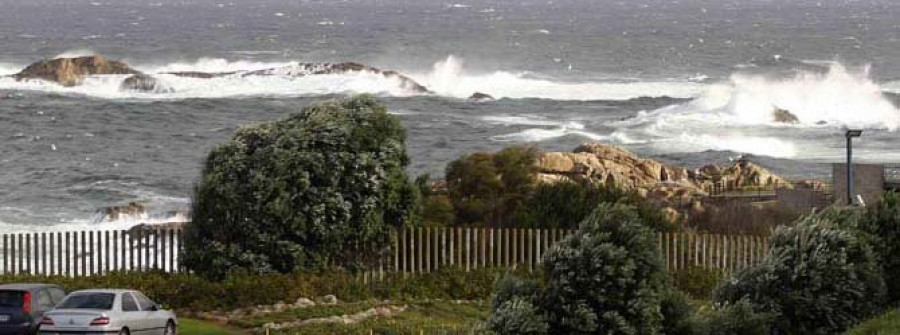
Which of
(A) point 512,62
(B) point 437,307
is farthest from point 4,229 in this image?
(A) point 512,62

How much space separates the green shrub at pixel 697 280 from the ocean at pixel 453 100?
21.6 meters

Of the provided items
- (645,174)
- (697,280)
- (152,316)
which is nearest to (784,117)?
(645,174)

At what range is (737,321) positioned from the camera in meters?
22.6

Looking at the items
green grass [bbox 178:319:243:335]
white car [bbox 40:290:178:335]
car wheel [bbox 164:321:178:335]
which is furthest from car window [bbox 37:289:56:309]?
green grass [bbox 178:319:243:335]

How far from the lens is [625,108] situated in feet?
313

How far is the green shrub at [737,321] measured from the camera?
73.7 ft

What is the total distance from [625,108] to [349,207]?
65.4 metres

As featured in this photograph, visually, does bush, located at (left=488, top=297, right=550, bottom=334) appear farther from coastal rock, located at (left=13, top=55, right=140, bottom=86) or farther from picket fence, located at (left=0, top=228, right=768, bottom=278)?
coastal rock, located at (left=13, top=55, right=140, bottom=86)

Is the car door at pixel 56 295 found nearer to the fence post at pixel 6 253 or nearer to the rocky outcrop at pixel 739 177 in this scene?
the fence post at pixel 6 253

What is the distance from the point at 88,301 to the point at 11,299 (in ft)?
4.47

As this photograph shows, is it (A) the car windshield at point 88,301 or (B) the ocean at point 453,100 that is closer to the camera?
(A) the car windshield at point 88,301

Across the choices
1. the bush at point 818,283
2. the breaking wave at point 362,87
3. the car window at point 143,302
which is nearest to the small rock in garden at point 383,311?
the car window at point 143,302

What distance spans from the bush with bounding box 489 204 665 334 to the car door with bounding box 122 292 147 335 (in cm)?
575

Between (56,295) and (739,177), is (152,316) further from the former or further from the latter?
(739,177)
